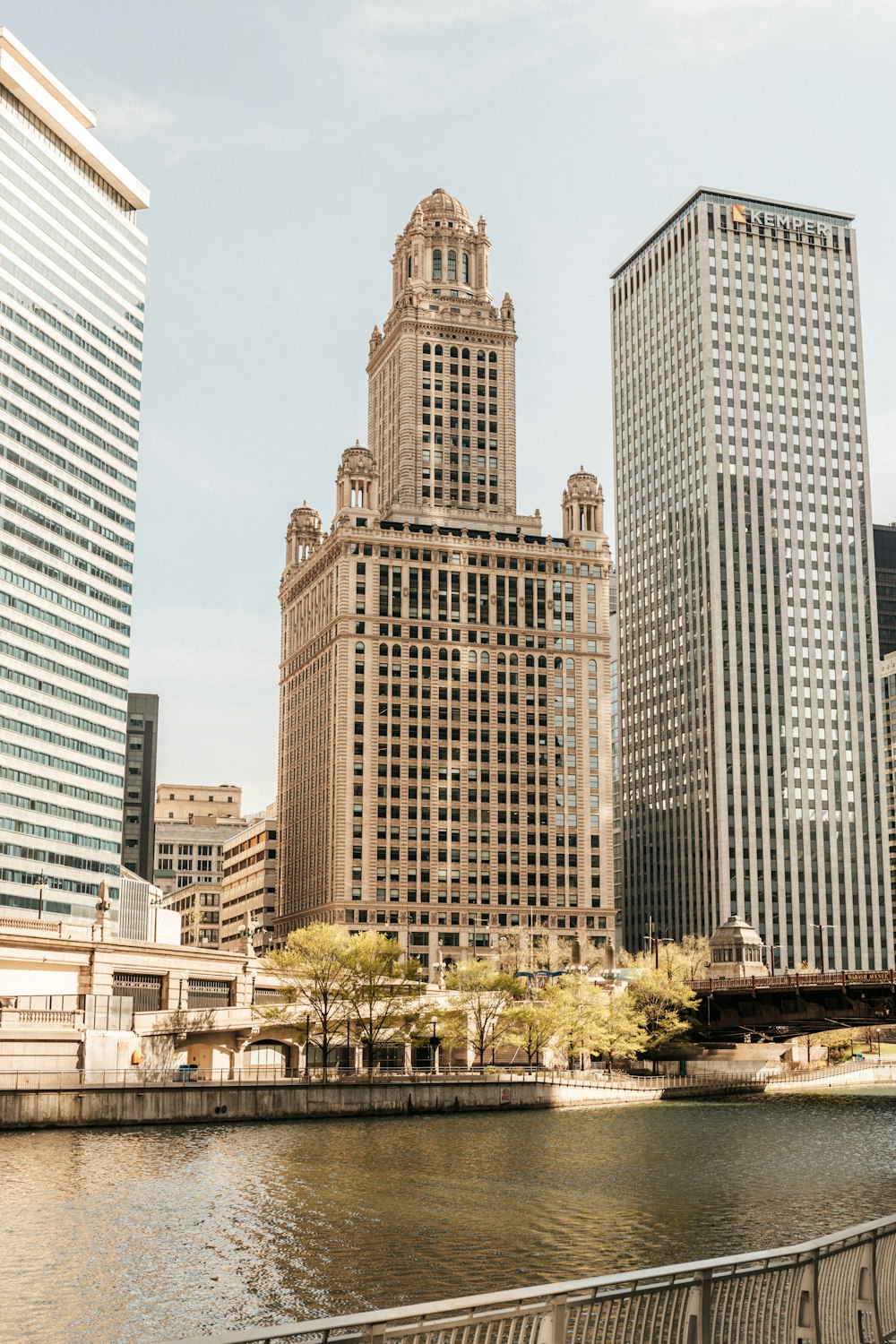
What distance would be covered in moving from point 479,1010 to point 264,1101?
123 feet

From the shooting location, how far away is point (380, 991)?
431 ft

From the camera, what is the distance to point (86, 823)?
17962cm

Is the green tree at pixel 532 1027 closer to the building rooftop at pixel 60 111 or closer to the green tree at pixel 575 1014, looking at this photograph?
the green tree at pixel 575 1014

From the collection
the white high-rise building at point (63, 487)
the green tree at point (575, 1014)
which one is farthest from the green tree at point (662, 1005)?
the white high-rise building at point (63, 487)

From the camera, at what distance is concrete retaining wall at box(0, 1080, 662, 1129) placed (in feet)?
298

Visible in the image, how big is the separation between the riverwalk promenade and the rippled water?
3189 millimetres

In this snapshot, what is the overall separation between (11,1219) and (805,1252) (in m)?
41.6

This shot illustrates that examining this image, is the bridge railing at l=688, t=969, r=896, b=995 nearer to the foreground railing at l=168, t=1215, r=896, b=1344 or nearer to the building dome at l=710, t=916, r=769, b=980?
the building dome at l=710, t=916, r=769, b=980

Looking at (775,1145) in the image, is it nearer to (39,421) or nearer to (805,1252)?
(805,1252)

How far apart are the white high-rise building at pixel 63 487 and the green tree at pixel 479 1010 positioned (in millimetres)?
48705

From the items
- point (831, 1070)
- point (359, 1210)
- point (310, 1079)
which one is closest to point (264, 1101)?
point (310, 1079)

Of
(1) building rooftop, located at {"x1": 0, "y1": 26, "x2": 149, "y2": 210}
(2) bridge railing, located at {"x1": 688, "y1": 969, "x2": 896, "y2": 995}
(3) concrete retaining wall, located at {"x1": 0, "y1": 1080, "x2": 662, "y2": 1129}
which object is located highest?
(1) building rooftop, located at {"x1": 0, "y1": 26, "x2": 149, "y2": 210}

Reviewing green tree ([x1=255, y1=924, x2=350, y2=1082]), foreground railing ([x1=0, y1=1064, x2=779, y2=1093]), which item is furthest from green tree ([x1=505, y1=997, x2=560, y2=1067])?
green tree ([x1=255, y1=924, x2=350, y2=1082])

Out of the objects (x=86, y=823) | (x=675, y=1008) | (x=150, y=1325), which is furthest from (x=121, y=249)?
(x=150, y=1325)
